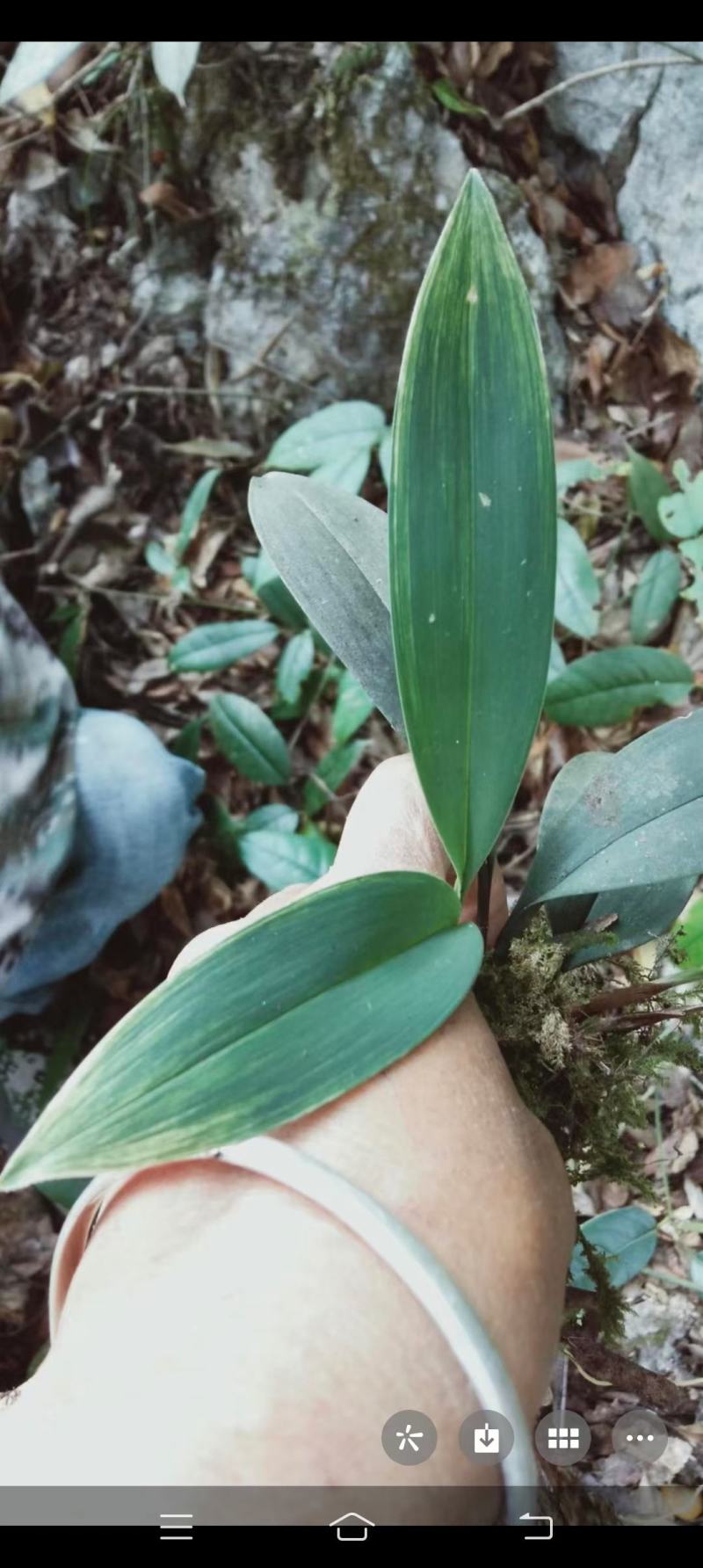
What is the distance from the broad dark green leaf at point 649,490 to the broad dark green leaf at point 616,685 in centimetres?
21

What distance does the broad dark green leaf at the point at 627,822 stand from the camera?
0.42 metres

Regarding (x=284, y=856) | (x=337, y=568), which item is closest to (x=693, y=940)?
(x=337, y=568)

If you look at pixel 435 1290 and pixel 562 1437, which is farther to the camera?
pixel 562 1437

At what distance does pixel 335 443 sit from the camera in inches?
46.4

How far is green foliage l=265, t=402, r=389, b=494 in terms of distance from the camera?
1150 mm

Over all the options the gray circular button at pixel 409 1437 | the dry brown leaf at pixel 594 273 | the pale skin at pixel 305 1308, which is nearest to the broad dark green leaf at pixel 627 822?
the pale skin at pixel 305 1308

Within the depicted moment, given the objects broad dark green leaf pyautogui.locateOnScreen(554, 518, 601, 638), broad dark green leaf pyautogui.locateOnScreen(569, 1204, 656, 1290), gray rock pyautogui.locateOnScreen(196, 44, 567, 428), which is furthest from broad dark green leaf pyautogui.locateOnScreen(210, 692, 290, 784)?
broad dark green leaf pyautogui.locateOnScreen(569, 1204, 656, 1290)

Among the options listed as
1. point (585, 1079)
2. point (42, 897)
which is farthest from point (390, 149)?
point (585, 1079)

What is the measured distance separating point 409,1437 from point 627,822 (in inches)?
10.0

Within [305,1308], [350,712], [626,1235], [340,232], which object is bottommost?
[626,1235]

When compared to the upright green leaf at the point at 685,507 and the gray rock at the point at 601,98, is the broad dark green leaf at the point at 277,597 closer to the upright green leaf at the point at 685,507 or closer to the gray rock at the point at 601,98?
the upright green leaf at the point at 685,507

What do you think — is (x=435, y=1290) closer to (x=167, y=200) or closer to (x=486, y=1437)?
(x=486, y=1437)
